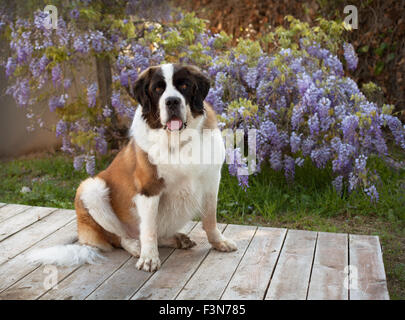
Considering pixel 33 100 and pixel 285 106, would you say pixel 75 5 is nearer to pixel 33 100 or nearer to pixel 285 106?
pixel 33 100

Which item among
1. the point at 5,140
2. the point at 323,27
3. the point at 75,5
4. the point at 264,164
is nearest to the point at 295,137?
the point at 264,164

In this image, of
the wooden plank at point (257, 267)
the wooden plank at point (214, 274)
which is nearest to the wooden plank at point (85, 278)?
the wooden plank at point (214, 274)

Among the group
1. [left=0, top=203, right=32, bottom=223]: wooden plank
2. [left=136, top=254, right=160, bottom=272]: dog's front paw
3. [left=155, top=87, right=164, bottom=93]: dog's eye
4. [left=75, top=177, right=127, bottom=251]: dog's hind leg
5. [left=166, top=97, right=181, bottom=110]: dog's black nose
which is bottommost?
[left=0, top=203, right=32, bottom=223]: wooden plank

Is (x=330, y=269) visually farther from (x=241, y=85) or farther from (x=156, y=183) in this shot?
(x=241, y=85)

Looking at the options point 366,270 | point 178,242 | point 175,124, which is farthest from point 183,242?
point 366,270

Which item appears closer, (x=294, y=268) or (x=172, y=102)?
(x=172, y=102)

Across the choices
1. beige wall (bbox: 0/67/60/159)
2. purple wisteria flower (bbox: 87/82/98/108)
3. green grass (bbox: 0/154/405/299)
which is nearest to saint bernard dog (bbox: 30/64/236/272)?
green grass (bbox: 0/154/405/299)

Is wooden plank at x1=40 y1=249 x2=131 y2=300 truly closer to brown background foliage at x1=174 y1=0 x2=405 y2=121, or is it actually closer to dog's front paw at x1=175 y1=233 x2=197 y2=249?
dog's front paw at x1=175 y1=233 x2=197 y2=249

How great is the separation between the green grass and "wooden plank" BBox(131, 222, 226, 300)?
1.04 metres

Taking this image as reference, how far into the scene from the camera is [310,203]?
4.34 metres

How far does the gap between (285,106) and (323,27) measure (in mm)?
1158

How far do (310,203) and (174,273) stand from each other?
1.89 metres

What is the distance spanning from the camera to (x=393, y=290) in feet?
9.82

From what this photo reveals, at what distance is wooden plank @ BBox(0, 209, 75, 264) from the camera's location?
10.5ft
